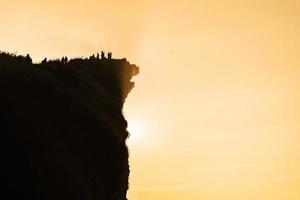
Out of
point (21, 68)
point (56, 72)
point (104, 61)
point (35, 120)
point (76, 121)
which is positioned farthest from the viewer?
point (104, 61)

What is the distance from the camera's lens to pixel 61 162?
108 centimetres

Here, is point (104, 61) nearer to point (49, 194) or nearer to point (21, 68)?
point (21, 68)

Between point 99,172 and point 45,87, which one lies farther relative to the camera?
point 99,172

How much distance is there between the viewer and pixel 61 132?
4.06ft

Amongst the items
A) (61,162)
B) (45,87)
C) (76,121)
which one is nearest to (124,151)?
(76,121)

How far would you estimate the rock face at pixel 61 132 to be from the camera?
0.99 m

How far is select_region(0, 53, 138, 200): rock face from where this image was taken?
0.99 metres

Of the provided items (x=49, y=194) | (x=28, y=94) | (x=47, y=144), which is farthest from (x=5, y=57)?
(x=49, y=194)

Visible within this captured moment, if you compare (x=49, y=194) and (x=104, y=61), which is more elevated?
(x=104, y=61)

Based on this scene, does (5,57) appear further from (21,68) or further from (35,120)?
(35,120)

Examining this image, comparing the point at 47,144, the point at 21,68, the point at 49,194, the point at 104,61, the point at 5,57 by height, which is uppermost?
the point at 104,61

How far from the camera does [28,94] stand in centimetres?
118

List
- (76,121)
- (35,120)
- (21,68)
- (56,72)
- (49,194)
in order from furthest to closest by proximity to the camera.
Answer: (56,72)
(76,121)
(21,68)
(35,120)
(49,194)

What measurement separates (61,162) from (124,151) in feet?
1.85
